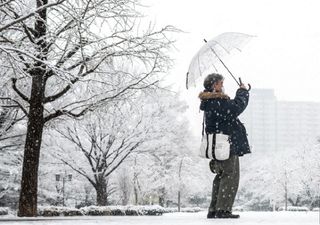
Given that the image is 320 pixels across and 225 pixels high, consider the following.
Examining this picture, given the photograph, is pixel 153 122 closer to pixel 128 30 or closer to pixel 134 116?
pixel 134 116

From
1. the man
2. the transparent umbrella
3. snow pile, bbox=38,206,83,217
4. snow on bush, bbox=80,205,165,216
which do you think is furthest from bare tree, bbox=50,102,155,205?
the man

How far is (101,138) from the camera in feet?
78.3

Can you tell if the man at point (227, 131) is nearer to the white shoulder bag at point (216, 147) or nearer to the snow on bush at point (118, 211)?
the white shoulder bag at point (216, 147)

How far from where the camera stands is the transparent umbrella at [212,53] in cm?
711

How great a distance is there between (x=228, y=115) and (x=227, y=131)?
194 millimetres

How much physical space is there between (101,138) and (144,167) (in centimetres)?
903

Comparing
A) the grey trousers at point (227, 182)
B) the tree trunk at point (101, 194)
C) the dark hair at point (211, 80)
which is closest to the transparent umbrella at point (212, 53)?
the dark hair at point (211, 80)

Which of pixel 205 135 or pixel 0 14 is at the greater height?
pixel 0 14

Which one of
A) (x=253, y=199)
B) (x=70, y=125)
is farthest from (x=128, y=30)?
(x=253, y=199)

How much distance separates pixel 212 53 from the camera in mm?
7234

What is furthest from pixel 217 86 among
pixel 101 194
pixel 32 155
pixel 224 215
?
pixel 101 194

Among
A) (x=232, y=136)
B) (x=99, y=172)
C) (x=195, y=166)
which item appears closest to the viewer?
(x=232, y=136)

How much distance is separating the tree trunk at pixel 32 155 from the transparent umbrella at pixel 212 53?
5.07m

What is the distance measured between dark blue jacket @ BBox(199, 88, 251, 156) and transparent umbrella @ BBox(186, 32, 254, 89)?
107cm
